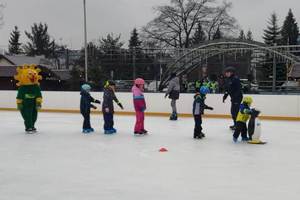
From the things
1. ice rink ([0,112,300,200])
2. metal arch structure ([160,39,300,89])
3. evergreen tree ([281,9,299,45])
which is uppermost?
evergreen tree ([281,9,299,45])

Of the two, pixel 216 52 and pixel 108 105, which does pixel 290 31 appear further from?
pixel 108 105

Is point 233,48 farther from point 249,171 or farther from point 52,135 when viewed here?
point 249,171

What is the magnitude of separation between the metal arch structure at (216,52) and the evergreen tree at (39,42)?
36.8 metres

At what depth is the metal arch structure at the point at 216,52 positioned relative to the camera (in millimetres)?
22781

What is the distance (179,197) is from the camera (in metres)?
4.20

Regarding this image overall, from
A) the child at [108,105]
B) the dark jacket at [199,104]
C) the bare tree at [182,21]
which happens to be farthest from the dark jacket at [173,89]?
the bare tree at [182,21]

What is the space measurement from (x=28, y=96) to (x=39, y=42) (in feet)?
175

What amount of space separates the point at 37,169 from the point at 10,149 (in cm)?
184

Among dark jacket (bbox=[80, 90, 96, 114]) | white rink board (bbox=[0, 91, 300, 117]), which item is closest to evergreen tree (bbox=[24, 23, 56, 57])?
white rink board (bbox=[0, 91, 300, 117])

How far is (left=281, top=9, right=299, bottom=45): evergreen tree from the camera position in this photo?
58.3 meters

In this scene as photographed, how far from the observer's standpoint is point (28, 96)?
9.11m

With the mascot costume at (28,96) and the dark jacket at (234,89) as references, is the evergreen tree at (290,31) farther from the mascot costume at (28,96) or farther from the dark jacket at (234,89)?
the mascot costume at (28,96)

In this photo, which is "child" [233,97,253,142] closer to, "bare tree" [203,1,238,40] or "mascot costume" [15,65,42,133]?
"mascot costume" [15,65,42,133]

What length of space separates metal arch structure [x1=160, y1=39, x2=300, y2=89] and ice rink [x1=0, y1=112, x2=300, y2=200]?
1405 centimetres
